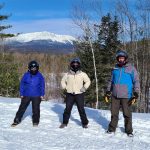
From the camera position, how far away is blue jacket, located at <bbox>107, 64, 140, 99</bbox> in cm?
870

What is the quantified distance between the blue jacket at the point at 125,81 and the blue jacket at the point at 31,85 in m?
1.99

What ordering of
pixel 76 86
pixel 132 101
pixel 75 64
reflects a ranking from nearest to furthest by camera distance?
pixel 132 101 → pixel 75 64 → pixel 76 86

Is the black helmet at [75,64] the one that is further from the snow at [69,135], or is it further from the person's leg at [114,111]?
the snow at [69,135]

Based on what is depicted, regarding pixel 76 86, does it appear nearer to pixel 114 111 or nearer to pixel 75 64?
pixel 75 64

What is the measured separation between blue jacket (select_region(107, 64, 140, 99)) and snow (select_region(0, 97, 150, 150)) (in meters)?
0.92

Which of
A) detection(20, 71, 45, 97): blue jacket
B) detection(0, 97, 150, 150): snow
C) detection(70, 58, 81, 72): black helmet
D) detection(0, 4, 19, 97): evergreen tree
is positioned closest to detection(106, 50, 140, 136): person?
detection(0, 97, 150, 150): snow

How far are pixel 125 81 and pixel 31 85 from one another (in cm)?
237

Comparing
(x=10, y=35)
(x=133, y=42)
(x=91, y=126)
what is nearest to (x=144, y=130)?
(x=91, y=126)

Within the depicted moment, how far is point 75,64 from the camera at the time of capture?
927cm

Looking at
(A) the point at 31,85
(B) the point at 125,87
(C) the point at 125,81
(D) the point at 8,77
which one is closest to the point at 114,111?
(B) the point at 125,87


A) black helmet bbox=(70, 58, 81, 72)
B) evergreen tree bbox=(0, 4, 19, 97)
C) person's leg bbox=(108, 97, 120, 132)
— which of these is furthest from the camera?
evergreen tree bbox=(0, 4, 19, 97)

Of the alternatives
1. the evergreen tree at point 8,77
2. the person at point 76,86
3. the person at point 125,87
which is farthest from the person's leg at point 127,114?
the evergreen tree at point 8,77

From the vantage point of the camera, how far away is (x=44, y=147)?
7449 mm

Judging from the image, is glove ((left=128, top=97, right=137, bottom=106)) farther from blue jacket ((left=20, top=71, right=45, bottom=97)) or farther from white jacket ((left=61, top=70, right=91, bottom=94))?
blue jacket ((left=20, top=71, right=45, bottom=97))
